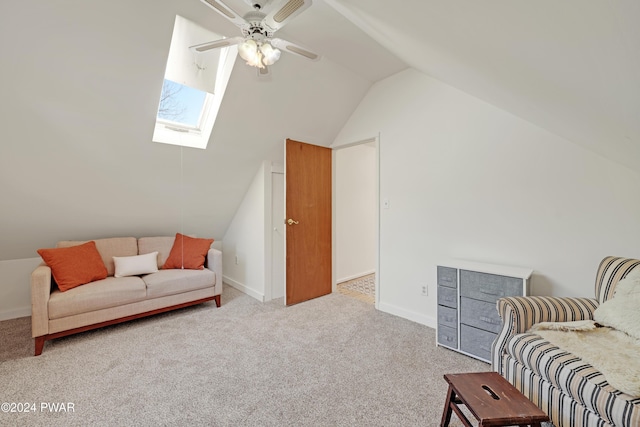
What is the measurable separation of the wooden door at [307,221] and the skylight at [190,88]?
2.98 ft

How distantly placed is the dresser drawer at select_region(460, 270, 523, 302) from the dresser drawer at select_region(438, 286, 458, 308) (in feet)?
0.23

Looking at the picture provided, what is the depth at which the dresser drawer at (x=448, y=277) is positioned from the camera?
7.24 ft

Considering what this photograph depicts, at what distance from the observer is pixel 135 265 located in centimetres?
299

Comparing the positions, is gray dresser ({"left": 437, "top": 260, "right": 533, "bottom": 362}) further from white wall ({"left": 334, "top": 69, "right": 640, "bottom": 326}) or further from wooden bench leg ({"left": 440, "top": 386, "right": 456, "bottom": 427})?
wooden bench leg ({"left": 440, "top": 386, "right": 456, "bottom": 427})

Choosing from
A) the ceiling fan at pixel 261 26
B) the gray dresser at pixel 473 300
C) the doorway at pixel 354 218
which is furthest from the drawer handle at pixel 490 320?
the ceiling fan at pixel 261 26

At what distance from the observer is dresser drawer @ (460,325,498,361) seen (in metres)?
2.02

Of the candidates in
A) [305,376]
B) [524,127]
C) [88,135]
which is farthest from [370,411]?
[88,135]

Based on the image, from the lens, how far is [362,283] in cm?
424

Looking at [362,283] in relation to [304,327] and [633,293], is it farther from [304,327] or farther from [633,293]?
[633,293]

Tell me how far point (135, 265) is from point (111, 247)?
0.41 m

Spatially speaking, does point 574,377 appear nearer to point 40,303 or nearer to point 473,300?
point 473,300

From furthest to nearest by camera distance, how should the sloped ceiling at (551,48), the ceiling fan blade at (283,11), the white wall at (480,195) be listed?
the white wall at (480,195)
the ceiling fan blade at (283,11)
the sloped ceiling at (551,48)

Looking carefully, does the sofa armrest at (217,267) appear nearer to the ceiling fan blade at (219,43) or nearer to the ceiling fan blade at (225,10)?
the ceiling fan blade at (219,43)

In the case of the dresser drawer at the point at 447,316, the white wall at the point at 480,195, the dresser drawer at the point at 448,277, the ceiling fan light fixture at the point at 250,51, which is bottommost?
the dresser drawer at the point at 447,316
